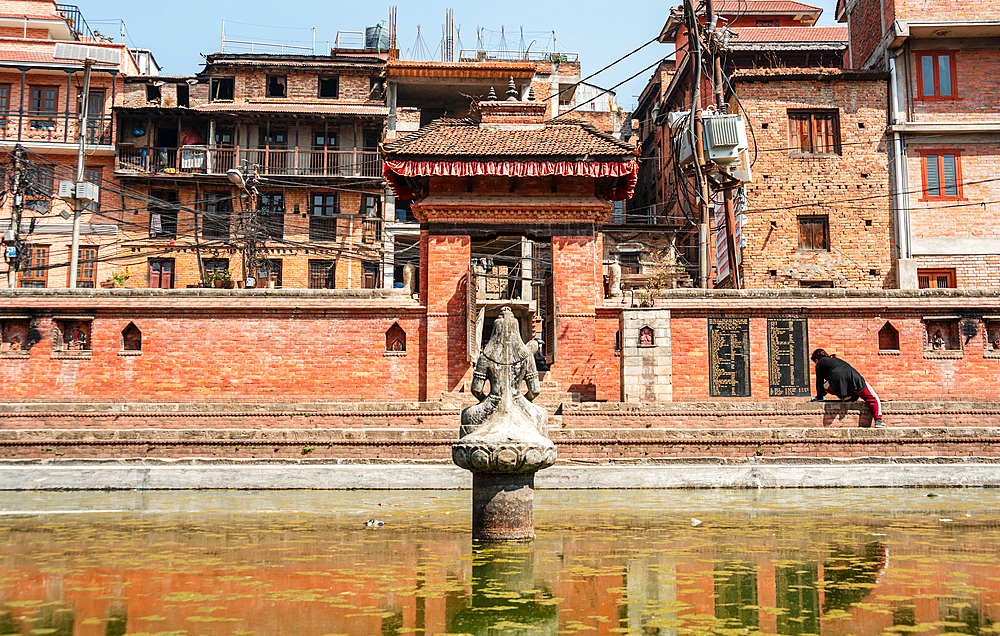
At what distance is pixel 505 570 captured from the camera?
6512 mm

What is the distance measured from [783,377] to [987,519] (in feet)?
25.2

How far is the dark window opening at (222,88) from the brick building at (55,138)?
12.5ft

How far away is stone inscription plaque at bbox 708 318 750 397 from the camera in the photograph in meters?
16.7

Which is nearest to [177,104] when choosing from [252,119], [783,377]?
[252,119]

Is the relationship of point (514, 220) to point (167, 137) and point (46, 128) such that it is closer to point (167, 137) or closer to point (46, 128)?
point (167, 137)

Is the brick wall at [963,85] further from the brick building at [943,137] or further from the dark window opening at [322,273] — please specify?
the dark window opening at [322,273]

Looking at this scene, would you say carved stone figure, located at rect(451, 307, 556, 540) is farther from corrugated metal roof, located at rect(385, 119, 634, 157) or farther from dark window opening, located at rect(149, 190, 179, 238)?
dark window opening, located at rect(149, 190, 179, 238)

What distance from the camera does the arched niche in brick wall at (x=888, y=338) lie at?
663 inches

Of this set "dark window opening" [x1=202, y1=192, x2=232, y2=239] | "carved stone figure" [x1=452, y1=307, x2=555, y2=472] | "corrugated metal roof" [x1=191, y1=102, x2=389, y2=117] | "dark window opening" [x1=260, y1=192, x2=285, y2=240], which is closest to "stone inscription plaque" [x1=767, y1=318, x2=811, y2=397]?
"carved stone figure" [x1=452, y1=307, x2=555, y2=472]

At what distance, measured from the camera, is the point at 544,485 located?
1195 cm

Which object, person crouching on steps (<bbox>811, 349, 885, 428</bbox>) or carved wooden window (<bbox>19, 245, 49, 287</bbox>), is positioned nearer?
person crouching on steps (<bbox>811, 349, 885, 428</bbox>)

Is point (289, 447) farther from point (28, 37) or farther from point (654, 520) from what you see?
point (28, 37)

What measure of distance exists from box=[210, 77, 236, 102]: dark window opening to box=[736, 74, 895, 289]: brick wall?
80.3 feet

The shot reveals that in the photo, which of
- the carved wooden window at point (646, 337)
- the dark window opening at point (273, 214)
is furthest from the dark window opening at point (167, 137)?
the carved wooden window at point (646, 337)
